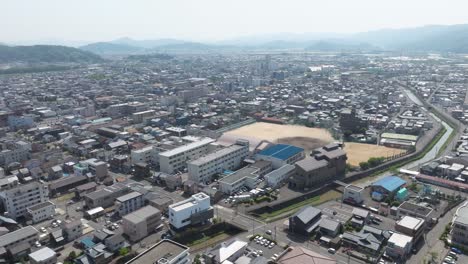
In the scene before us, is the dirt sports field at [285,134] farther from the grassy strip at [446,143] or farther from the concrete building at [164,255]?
the concrete building at [164,255]

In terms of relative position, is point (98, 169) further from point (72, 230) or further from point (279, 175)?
point (279, 175)

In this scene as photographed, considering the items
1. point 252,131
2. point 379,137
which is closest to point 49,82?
point 252,131

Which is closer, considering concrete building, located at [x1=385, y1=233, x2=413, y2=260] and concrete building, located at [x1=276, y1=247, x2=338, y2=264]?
concrete building, located at [x1=276, y1=247, x2=338, y2=264]

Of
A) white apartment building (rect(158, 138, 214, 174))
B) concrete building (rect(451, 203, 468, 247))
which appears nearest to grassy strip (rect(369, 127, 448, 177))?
concrete building (rect(451, 203, 468, 247))

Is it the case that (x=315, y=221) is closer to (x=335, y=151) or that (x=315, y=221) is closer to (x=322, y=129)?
(x=335, y=151)

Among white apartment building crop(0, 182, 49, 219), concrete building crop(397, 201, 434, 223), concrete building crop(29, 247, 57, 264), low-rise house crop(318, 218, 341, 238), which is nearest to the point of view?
concrete building crop(29, 247, 57, 264)

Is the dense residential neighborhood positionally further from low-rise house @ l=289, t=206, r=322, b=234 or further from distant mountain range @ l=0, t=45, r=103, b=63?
distant mountain range @ l=0, t=45, r=103, b=63
